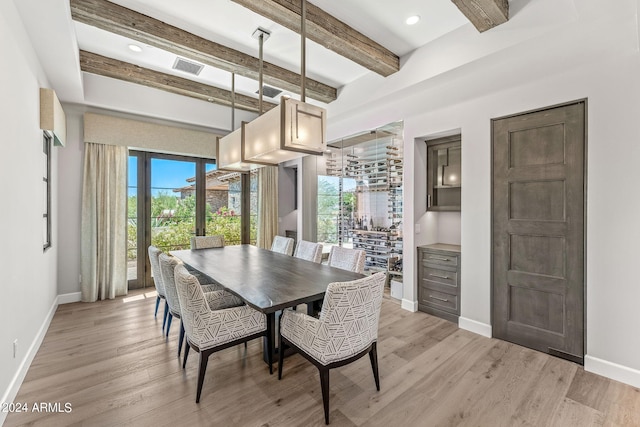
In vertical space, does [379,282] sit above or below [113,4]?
below

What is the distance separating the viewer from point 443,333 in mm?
3117

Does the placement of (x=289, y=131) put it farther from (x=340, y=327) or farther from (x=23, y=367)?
(x=23, y=367)

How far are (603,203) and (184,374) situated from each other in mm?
3757

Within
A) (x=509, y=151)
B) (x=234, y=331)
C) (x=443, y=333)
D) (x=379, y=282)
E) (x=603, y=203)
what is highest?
(x=509, y=151)

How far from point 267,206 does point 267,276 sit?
3436 millimetres

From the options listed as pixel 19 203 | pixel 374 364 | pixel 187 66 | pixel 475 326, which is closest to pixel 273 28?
pixel 187 66

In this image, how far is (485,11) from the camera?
2.34 metres

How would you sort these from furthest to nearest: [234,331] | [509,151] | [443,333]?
[443,333]
[509,151]
[234,331]

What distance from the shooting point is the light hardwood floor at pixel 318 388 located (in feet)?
6.07

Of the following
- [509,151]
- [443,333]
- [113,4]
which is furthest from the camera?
[443,333]

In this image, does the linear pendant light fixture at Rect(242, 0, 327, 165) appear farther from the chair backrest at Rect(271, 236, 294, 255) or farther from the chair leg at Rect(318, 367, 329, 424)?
the chair leg at Rect(318, 367, 329, 424)

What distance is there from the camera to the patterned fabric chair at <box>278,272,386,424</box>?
5.81 ft

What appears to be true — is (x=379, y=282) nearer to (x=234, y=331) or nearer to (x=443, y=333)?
(x=234, y=331)

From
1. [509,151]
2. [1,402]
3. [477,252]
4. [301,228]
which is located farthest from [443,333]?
[1,402]
